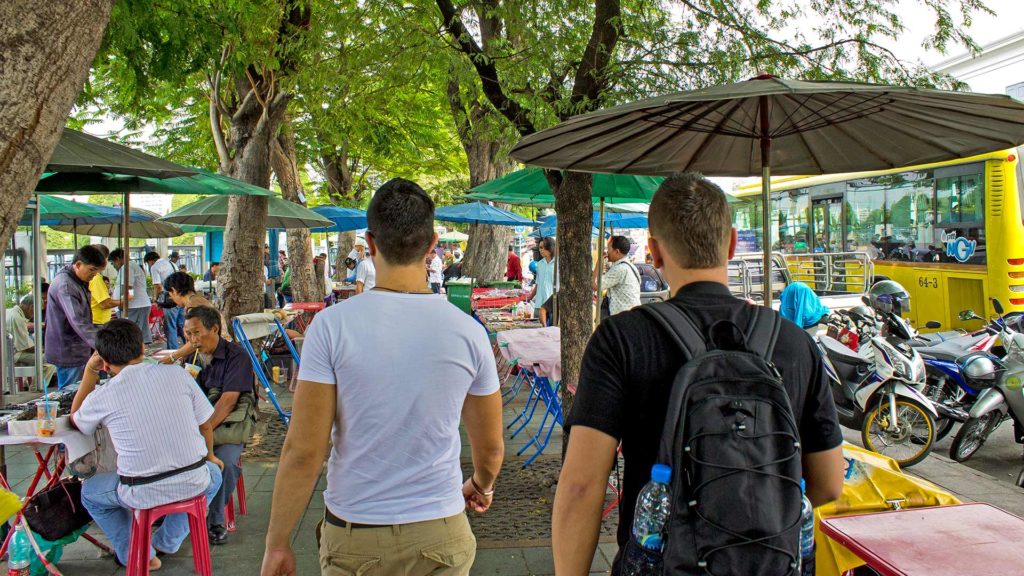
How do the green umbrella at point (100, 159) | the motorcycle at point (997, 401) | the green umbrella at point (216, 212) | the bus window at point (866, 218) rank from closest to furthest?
the green umbrella at point (100, 159) → the motorcycle at point (997, 401) → the green umbrella at point (216, 212) → the bus window at point (866, 218)

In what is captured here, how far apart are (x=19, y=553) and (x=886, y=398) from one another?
6.34m

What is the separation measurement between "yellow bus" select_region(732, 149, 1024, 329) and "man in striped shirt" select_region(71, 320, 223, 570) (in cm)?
753

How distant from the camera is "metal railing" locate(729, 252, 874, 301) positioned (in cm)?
1327

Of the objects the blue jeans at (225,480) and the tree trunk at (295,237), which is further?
the tree trunk at (295,237)

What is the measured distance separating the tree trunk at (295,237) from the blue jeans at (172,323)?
12.1ft

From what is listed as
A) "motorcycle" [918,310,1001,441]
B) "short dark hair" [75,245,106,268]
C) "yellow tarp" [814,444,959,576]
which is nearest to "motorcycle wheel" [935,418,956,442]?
"motorcycle" [918,310,1001,441]

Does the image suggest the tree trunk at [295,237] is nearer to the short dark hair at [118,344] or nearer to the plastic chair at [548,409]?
the plastic chair at [548,409]

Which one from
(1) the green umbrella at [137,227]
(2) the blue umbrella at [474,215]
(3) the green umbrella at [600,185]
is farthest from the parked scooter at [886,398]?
(1) the green umbrella at [137,227]

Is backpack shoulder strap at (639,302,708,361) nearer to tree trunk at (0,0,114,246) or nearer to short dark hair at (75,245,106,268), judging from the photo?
tree trunk at (0,0,114,246)

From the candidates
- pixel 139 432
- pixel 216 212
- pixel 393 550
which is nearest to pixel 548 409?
pixel 139 432

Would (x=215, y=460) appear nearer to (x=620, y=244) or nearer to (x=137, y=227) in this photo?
(x=620, y=244)

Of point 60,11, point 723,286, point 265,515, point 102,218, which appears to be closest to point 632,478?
point 723,286

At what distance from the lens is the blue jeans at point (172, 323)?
476 inches

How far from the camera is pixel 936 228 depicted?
12.4 meters
